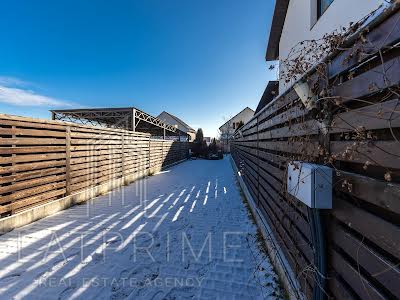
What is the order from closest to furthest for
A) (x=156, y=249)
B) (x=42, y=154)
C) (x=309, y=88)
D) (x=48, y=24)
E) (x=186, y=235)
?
(x=309, y=88) → (x=156, y=249) → (x=186, y=235) → (x=42, y=154) → (x=48, y=24)

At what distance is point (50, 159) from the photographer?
421 cm

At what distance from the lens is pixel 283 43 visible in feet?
25.8

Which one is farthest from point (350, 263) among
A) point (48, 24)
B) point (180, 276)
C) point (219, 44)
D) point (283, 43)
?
point (48, 24)

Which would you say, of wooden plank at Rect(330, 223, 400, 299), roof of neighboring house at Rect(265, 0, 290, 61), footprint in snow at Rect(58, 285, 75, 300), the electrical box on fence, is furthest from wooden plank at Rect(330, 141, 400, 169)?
roof of neighboring house at Rect(265, 0, 290, 61)

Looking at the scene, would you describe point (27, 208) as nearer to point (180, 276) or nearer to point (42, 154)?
point (42, 154)

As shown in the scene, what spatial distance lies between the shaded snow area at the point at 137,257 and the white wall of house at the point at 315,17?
2.36 meters

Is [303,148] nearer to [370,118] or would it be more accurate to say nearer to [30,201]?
[370,118]

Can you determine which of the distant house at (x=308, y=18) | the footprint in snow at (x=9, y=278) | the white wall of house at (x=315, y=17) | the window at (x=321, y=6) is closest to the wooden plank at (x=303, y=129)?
the distant house at (x=308, y=18)

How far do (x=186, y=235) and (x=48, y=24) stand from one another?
11.4 metres

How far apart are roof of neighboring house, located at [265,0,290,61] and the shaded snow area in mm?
7428

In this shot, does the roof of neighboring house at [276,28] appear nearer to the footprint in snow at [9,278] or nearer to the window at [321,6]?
the window at [321,6]

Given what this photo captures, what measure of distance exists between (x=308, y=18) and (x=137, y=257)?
654 cm

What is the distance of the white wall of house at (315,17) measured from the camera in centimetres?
332

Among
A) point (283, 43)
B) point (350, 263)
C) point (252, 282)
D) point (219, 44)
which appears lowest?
point (252, 282)
